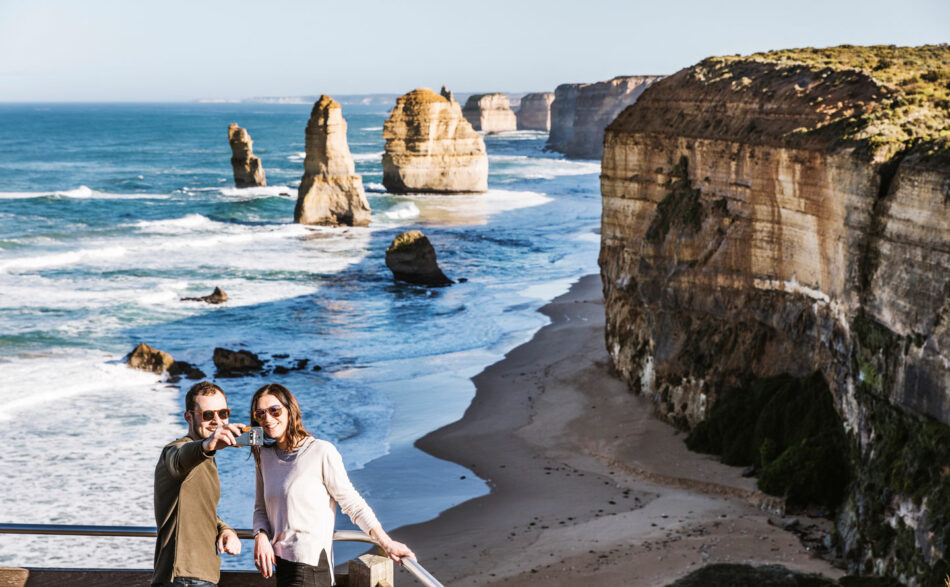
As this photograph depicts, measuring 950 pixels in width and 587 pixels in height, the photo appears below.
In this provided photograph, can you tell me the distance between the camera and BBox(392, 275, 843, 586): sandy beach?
1323 cm

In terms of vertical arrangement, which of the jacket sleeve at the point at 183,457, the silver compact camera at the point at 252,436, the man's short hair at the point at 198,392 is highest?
the man's short hair at the point at 198,392

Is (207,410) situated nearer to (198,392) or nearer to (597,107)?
(198,392)

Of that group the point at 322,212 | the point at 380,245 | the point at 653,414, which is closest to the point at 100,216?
the point at 322,212

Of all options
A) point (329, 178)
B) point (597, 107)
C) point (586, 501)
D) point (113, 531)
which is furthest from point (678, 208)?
point (597, 107)

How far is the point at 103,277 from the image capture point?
40.8 metres

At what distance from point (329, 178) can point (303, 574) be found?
51.4m

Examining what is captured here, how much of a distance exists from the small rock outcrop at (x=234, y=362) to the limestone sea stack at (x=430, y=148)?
4524 centimetres

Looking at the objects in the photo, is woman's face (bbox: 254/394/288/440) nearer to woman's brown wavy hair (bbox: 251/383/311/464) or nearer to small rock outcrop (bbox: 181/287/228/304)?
woman's brown wavy hair (bbox: 251/383/311/464)

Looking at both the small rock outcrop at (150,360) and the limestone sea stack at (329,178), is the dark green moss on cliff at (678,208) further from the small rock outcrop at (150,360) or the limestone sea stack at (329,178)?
the limestone sea stack at (329,178)

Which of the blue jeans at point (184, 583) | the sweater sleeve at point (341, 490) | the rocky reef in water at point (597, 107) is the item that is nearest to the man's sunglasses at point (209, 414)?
the sweater sleeve at point (341, 490)

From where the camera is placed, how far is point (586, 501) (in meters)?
15.9

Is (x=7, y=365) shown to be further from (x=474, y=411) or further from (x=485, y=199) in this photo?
(x=485, y=199)

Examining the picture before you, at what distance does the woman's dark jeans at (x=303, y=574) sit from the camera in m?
5.39

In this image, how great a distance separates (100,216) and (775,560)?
183 feet
